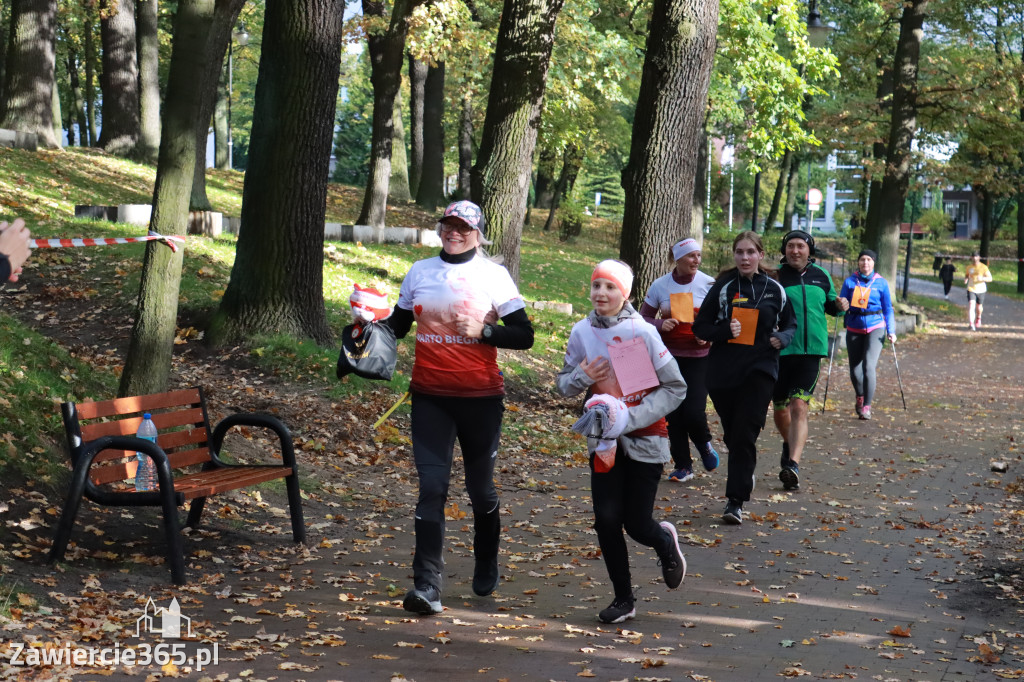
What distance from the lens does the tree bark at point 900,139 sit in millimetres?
26625

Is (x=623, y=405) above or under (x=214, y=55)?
under

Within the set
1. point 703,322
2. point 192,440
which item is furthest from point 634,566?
point 192,440

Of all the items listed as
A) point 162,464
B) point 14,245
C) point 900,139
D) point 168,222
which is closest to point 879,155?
point 900,139

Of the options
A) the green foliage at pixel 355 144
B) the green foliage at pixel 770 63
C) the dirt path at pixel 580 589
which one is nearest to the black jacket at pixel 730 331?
the dirt path at pixel 580 589

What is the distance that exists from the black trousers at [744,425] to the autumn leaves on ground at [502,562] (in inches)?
12.5

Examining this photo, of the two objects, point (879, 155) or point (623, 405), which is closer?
point (623, 405)

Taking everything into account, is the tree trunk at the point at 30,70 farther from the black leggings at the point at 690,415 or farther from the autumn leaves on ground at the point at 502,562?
the black leggings at the point at 690,415

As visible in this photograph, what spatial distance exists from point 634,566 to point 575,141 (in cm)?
2846

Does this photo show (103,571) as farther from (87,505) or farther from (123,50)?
(123,50)

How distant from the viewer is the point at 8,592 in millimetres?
5527

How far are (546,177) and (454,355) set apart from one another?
45.4 meters

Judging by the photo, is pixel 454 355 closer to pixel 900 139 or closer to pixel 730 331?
pixel 730 331

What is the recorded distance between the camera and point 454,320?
615 cm

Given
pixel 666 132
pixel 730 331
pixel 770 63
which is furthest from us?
pixel 770 63
